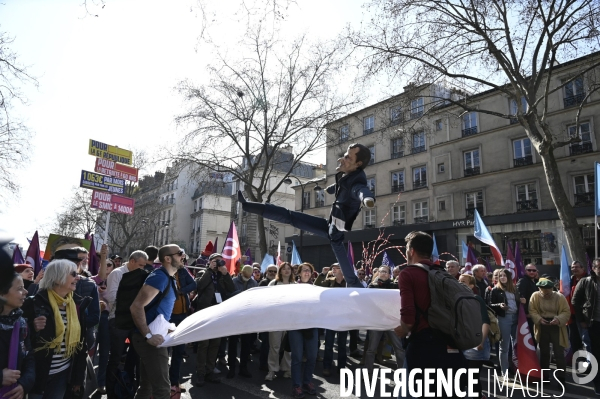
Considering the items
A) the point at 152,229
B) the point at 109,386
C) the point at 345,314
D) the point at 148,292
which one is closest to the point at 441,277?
the point at 345,314

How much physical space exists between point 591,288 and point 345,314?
6.73 m

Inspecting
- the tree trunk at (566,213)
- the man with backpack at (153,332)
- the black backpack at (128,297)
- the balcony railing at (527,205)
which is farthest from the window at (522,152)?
the man with backpack at (153,332)

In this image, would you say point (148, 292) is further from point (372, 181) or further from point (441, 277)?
point (372, 181)

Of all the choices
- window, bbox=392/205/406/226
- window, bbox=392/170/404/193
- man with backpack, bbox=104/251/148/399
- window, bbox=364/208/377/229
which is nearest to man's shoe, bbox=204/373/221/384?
man with backpack, bbox=104/251/148/399

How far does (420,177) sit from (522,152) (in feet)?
27.7

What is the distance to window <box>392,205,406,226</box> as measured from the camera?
35769 mm

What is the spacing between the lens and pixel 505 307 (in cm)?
762

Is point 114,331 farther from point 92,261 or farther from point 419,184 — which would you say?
point 419,184

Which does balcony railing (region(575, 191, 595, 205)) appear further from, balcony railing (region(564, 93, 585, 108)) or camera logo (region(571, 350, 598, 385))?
camera logo (region(571, 350, 598, 385))

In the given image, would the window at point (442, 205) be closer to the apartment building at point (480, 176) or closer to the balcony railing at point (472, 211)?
the apartment building at point (480, 176)

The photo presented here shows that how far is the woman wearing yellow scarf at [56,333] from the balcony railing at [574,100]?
31.5 meters

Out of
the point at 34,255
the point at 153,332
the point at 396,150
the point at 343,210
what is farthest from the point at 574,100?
the point at 153,332

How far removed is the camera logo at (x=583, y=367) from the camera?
6.81 meters

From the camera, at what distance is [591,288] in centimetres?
708
